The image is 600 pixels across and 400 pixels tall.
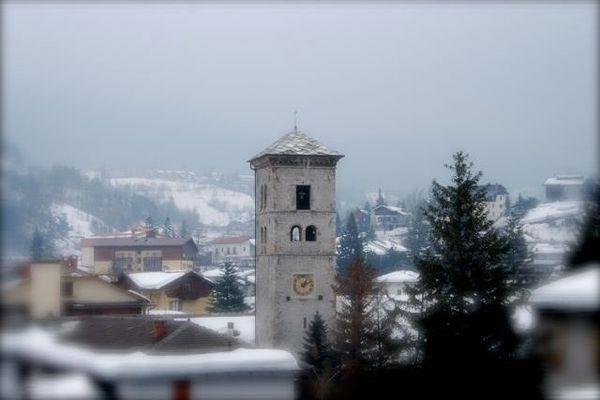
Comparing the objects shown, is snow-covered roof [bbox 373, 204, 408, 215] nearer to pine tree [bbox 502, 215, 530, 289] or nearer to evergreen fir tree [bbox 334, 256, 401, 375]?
pine tree [bbox 502, 215, 530, 289]

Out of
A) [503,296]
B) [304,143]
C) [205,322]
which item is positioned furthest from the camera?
[304,143]

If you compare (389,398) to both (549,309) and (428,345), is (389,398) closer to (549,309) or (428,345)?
(549,309)

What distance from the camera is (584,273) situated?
369 centimetres

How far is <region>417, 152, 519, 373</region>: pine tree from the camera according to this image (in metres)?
22.6

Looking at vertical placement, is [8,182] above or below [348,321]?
above

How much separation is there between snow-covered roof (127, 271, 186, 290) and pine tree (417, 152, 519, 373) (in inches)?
1474

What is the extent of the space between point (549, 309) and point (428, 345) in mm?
16400

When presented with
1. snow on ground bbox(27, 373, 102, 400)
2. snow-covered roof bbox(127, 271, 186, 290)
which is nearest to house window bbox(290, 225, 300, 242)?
snow-covered roof bbox(127, 271, 186, 290)

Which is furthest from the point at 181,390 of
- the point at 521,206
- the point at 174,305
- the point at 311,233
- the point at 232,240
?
the point at 232,240

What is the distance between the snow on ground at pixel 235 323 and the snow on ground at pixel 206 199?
114 metres

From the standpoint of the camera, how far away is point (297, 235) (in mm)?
46750

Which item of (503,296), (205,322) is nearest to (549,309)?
(503,296)

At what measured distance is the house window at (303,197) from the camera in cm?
4666

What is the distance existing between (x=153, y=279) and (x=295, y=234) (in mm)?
23746
